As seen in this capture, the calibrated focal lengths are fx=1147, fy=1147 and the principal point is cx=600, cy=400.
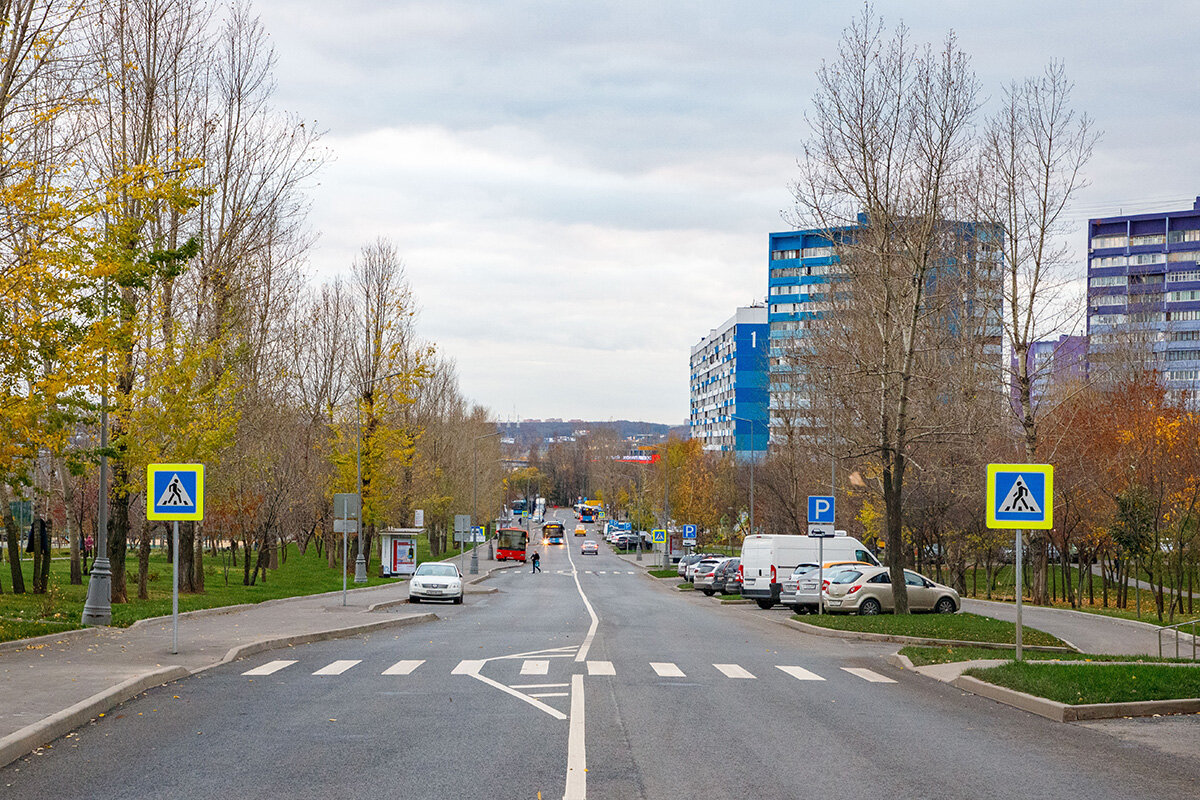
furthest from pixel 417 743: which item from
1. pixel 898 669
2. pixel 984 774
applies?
pixel 898 669

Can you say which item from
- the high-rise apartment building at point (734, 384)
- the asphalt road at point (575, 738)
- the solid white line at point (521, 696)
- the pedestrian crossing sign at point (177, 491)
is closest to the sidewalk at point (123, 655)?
the asphalt road at point (575, 738)

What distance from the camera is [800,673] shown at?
57.1ft

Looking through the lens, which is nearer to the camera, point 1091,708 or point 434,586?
point 1091,708

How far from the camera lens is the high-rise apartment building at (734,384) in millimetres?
133500

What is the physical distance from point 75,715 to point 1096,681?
11665mm

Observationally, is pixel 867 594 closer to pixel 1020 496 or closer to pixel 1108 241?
pixel 1020 496

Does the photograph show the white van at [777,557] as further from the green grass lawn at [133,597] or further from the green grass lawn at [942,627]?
the green grass lawn at [133,597]

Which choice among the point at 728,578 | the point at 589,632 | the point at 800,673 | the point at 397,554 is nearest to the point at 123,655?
the point at 800,673

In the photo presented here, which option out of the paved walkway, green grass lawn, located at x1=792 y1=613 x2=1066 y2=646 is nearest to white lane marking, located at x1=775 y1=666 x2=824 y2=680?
green grass lawn, located at x1=792 y1=613 x2=1066 y2=646

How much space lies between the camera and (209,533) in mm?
53531

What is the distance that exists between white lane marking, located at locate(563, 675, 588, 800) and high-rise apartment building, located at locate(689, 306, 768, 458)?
10789 centimetres

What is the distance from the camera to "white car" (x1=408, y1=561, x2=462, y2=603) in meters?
38.8

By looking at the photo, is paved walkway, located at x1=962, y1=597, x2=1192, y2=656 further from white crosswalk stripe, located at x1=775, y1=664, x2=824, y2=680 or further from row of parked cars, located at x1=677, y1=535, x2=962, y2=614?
white crosswalk stripe, located at x1=775, y1=664, x2=824, y2=680

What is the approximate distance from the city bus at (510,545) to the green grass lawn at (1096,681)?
77199 millimetres
